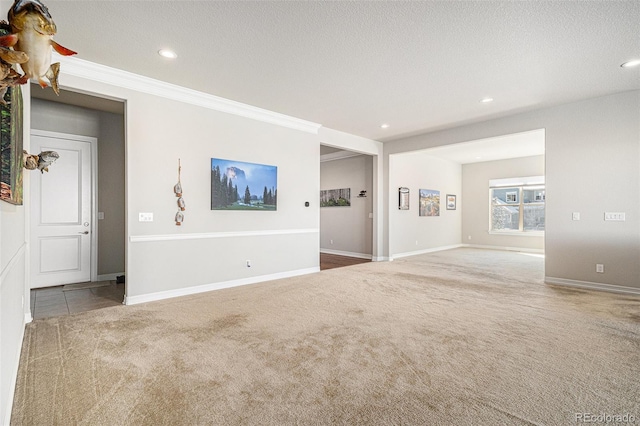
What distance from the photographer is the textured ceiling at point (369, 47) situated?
262 centimetres

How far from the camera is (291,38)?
3031 mm

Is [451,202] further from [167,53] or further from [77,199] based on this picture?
[77,199]

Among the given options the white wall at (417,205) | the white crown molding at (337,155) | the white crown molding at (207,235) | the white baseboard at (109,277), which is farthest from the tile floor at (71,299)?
the white crown molding at (337,155)

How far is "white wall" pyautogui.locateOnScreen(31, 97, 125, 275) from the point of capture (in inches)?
206

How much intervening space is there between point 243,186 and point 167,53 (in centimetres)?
213

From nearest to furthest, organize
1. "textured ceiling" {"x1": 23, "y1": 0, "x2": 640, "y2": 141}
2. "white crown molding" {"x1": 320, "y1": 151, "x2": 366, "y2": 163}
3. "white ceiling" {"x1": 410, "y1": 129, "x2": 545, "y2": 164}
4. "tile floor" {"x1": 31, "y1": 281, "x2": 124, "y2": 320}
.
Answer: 1. "textured ceiling" {"x1": 23, "y1": 0, "x2": 640, "y2": 141}
2. "tile floor" {"x1": 31, "y1": 281, "x2": 124, "y2": 320}
3. "white ceiling" {"x1": 410, "y1": 129, "x2": 545, "y2": 164}
4. "white crown molding" {"x1": 320, "y1": 151, "x2": 366, "y2": 163}

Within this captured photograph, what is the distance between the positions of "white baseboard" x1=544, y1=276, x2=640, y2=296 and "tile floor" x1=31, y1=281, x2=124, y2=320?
6.52 metres

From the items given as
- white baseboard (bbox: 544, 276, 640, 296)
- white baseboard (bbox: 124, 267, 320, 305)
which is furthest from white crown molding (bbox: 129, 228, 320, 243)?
white baseboard (bbox: 544, 276, 640, 296)

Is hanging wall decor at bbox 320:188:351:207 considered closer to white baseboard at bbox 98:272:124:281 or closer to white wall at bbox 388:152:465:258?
white wall at bbox 388:152:465:258

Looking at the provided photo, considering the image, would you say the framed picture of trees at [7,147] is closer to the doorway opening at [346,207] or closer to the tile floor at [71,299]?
the tile floor at [71,299]

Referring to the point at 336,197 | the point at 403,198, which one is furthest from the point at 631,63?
the point at 336,197

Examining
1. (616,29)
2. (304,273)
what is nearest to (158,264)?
(304,273)

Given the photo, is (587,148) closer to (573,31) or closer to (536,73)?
(536,73)

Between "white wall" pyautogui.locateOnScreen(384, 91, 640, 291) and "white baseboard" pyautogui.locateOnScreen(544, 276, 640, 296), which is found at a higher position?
"white wall" pyautogui.locateOnScreen(384, 91, 640, 291)
